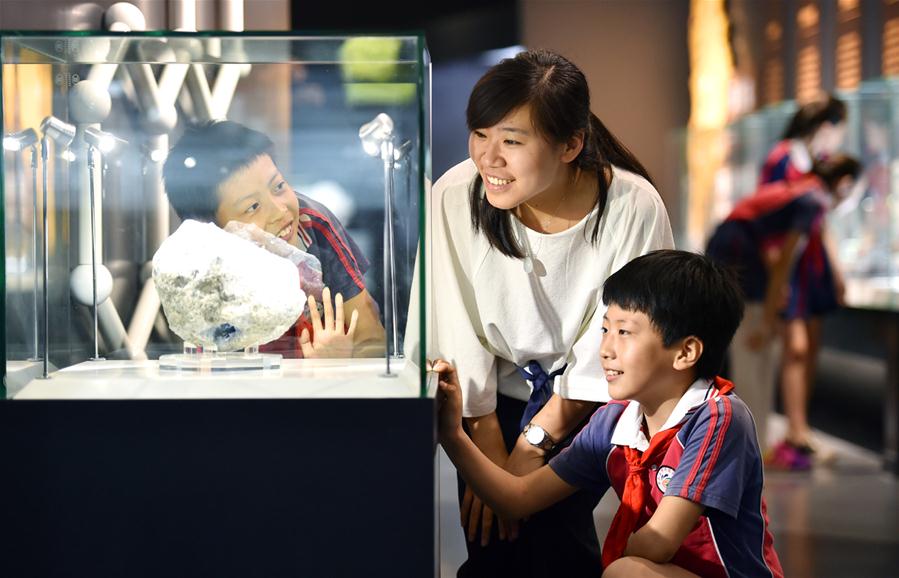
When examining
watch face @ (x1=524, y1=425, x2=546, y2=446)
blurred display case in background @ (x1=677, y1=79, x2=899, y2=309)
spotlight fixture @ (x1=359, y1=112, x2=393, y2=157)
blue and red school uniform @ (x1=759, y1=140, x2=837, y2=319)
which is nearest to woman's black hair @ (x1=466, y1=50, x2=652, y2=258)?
watch face @ (x1=524, y1=425, x2=546, y2=446)

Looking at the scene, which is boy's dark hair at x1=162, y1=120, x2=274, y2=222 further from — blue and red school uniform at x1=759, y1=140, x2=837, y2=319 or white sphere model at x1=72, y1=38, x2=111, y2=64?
blue and red school uniform at x1=759, y1=140, x2=837, y2=319

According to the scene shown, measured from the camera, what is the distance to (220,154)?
52.9 inches

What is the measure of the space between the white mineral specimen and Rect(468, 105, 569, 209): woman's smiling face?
440 mm

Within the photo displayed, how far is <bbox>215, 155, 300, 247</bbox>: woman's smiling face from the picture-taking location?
135 cm

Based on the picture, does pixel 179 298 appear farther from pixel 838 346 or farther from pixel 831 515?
pixel 838 346

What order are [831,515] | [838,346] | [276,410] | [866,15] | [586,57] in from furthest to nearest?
1. [586,57]
2. [866,15]
3. [838,346]
4. [831,515]
5. [276,410]

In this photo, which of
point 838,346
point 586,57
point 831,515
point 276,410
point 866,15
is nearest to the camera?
point 276,410

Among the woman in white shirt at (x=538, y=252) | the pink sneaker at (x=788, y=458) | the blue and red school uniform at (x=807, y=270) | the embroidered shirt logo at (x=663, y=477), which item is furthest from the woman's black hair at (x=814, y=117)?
the embroidered shirt logo at (x=663, y=477)

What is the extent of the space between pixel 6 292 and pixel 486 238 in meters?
0.76

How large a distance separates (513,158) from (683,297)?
0.32m

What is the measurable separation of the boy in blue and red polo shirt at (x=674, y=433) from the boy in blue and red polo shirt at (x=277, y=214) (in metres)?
0.22

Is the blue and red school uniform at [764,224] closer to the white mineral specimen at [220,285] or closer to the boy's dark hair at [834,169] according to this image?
the boy's dark hair at [834,169]

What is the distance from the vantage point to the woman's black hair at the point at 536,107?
1.69 metres

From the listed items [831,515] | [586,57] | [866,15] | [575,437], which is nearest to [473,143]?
[575,437]
